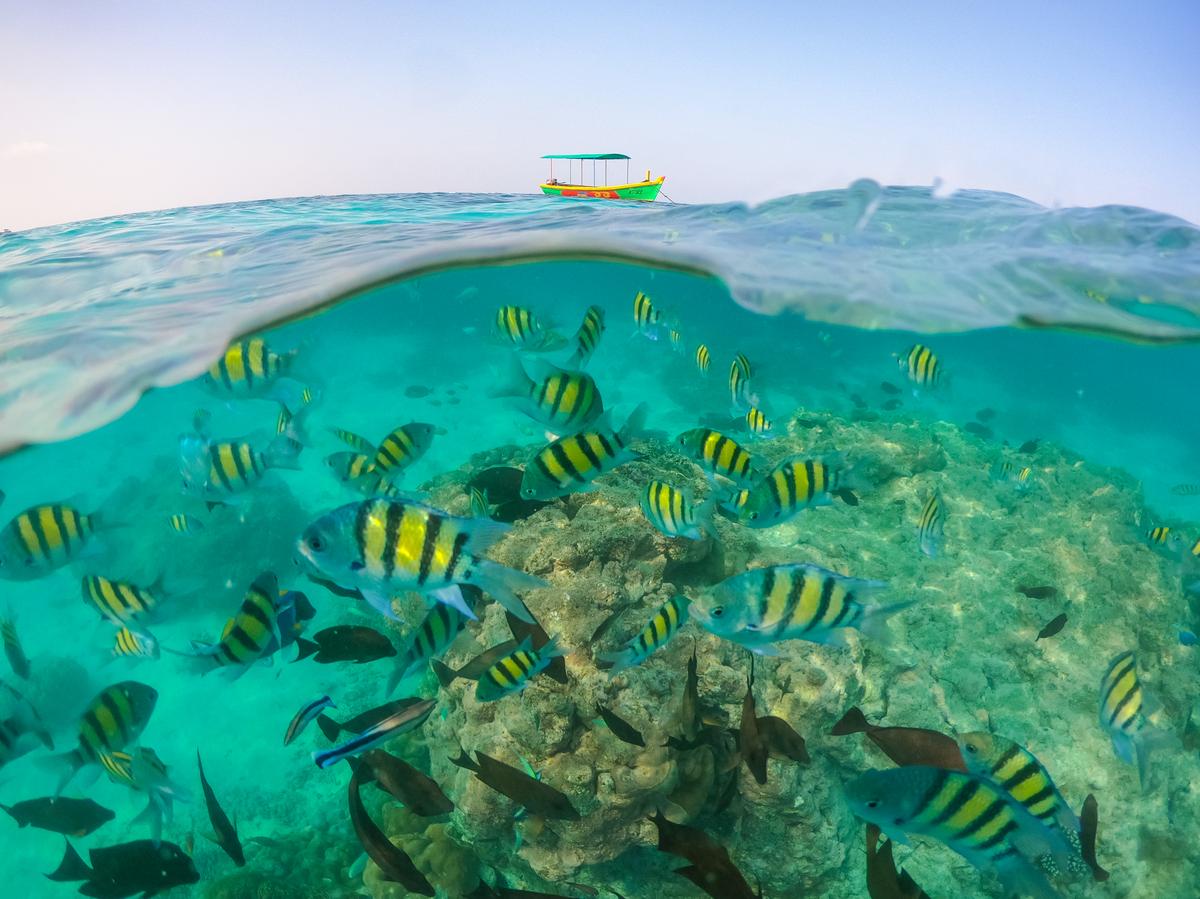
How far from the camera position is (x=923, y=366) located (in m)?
7.20

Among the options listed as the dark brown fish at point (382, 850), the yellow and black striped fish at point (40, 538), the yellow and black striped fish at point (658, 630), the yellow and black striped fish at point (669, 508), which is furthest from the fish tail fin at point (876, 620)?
the yellow and black striped fish at point (40, 538)

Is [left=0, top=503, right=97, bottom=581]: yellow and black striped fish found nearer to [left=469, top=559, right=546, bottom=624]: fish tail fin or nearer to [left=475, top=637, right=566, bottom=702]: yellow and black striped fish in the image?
[left=475, top=637, right=566, bottom=702]: yellow and black striped fish

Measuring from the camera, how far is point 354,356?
121 ft

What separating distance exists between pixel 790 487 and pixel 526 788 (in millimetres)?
2554

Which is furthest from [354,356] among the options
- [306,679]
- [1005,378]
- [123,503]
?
[1005,378]

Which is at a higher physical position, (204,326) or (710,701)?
(204,326)

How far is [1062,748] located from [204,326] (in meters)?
11.2

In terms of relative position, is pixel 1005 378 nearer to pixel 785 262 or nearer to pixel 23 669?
pixel 785 262

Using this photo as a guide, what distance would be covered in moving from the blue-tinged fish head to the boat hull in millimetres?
16794

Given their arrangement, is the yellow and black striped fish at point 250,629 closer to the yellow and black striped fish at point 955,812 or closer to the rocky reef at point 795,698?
the rocky reef at point 795,698

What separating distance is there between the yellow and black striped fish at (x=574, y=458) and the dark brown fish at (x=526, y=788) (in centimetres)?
168

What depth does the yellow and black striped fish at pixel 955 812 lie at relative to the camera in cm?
251

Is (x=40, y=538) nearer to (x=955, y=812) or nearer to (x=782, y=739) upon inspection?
(x=782, y=739)

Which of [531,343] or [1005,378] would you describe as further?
[1005,378]
